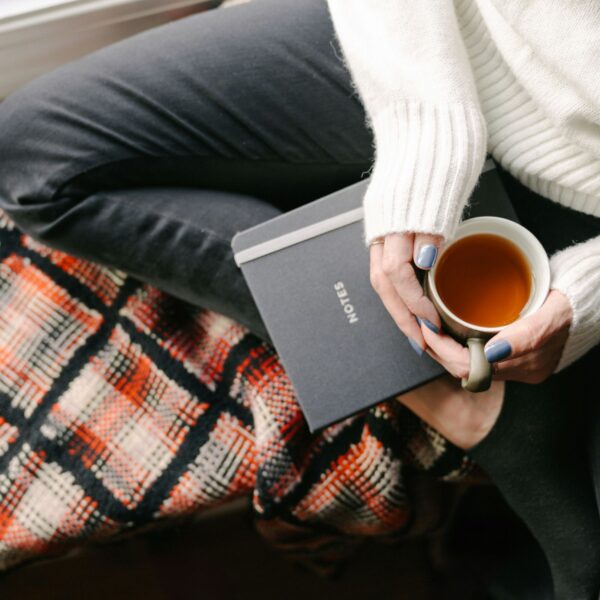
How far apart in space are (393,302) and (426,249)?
7 cm

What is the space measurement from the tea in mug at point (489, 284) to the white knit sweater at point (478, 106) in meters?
0.03

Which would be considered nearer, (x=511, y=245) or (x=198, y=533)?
(x=511, y=245)

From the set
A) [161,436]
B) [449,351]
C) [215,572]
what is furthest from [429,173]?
[215,572]

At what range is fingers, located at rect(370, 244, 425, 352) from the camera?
570 mm

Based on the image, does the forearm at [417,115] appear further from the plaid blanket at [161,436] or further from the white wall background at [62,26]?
the white wall background at [62,26]

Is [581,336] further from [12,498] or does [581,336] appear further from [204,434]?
[12,498]

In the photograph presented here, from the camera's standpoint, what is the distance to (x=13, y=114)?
2.44ft

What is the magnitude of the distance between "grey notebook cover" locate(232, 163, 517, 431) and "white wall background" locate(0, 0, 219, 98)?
501 millimetres

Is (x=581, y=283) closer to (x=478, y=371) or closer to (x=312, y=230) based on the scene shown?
(x=478, y=371)

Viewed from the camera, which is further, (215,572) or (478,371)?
(215,572)

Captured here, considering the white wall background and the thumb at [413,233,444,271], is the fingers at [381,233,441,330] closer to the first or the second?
the thumb at [413,233,444,271]

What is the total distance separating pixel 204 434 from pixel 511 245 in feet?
1.47

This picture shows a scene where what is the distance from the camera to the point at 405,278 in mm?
549

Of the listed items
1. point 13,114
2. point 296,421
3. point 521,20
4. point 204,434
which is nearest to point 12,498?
point 204,434
